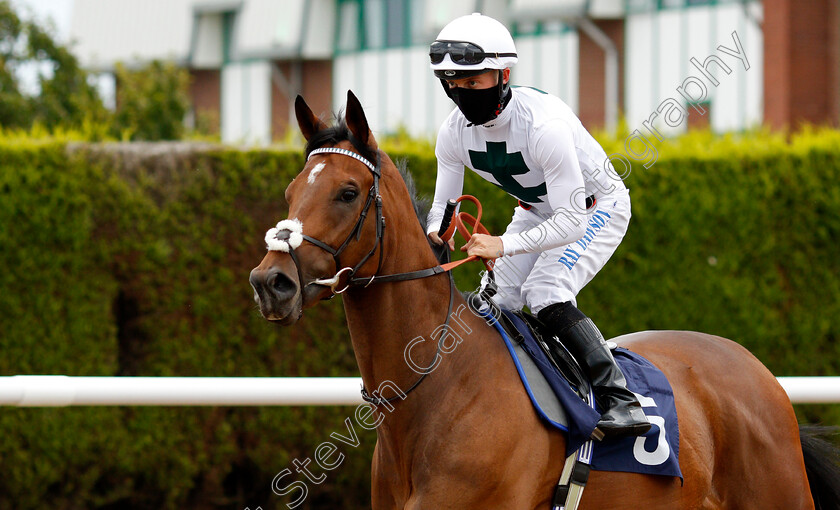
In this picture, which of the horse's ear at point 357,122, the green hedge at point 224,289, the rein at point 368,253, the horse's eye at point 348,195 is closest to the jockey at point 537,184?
the rein at point 368,253

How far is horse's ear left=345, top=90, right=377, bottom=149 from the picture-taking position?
2.78 m

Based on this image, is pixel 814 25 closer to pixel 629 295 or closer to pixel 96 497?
pixel 629 295

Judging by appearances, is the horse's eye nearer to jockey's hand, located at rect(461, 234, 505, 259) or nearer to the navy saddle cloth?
jockey's hand, located at rect(461, 234, 505, 259)

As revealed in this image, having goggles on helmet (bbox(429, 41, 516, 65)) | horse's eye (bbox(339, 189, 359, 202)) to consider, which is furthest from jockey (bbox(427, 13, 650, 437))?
horse's eye (bbox(339, 189, 359, 202))

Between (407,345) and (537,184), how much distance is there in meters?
0.86

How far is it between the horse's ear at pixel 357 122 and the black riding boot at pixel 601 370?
3.15 ft

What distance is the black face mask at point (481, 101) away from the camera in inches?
121

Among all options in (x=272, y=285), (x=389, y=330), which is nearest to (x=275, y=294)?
(x=272, y=285)

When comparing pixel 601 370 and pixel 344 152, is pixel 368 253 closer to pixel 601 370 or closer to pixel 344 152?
pixel 344 152

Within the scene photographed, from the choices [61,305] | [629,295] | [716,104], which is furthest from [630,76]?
[61,305]

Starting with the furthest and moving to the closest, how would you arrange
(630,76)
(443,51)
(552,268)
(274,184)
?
1. (630,76)
2. (274,184)
3. (552,268)
4. (443,51)

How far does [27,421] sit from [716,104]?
13.3 meters

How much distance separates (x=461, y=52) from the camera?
2988mm

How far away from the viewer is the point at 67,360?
17.6 ft
